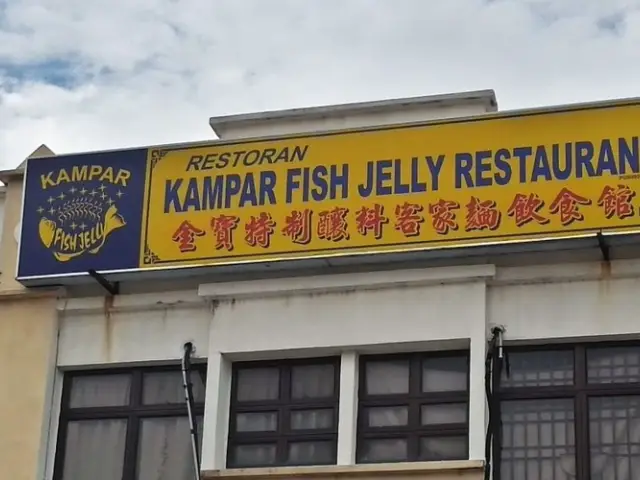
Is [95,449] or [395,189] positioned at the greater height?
[395,189]

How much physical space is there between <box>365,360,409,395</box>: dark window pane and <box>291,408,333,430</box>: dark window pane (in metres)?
0.51

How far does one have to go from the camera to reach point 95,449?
640 inches

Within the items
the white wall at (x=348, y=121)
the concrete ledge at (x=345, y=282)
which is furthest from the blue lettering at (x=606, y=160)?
the white wall at (x=348, y=121)

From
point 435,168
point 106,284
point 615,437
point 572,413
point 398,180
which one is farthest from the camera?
point 106,284

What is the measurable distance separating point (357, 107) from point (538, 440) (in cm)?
437

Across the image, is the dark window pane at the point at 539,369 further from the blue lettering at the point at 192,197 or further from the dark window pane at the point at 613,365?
the blue lettering at the point at 192,197

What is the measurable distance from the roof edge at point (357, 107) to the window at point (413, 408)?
2.89 meters

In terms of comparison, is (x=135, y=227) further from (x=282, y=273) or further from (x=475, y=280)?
(x=475, y=280)

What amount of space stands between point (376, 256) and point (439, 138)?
1462 mm

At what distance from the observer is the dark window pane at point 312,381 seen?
15695 millimetres

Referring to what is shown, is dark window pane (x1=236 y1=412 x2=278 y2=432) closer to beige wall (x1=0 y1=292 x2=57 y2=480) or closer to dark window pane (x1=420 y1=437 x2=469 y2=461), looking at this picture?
dark window pane (x1=420 y1=437 x2=469 y2=461)

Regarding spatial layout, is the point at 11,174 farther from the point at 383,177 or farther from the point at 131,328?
the point at 383,177

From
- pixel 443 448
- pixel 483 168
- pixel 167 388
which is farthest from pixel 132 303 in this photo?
pixel 483 168

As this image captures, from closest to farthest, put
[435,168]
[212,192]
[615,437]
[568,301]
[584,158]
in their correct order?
[615,437] < [568,301] < [584,158] < [435,168] < [212,192]
